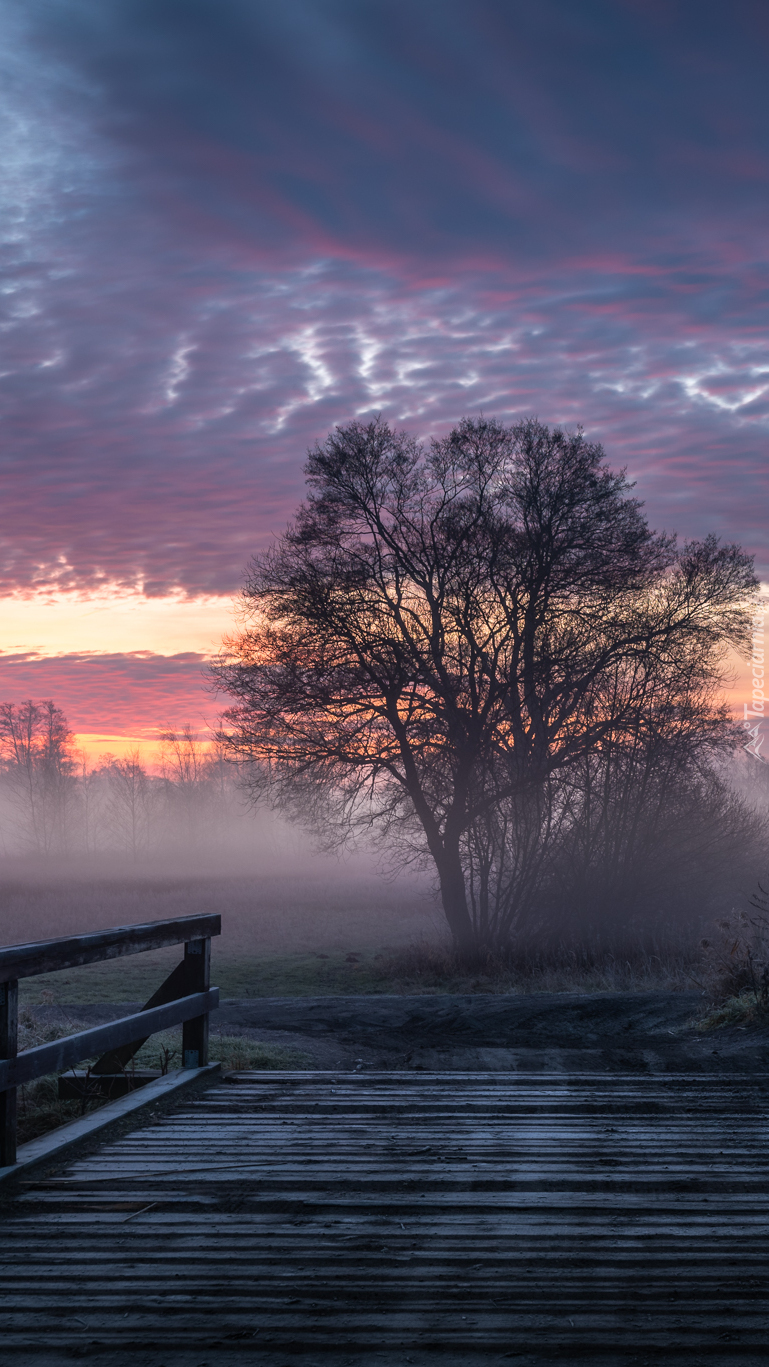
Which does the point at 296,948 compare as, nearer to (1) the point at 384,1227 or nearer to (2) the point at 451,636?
(2) the point at 451,636

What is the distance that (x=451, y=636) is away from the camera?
22.5 m

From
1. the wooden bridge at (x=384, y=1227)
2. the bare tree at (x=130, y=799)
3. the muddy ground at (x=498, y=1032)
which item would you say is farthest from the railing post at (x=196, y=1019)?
the bare tree at (x=130, y=799)

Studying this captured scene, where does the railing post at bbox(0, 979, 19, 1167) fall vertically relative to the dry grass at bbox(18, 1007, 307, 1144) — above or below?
above

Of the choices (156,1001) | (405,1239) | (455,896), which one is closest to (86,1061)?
(156,1001)

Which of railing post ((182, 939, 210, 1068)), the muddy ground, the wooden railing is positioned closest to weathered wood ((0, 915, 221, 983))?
the wooden railing

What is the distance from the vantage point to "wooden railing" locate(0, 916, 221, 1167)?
4.45 m

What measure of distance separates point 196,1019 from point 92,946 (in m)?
1.85

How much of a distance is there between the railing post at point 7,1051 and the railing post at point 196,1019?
2.12m

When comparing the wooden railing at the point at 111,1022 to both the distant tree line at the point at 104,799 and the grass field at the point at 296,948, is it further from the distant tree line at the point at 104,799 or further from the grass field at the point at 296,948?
the distant tree line at the point at 104,799

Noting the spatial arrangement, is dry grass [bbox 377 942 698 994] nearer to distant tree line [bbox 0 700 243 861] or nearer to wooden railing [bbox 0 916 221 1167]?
wooden railing [bbox 0 916 221 1167]

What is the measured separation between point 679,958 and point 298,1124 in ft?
50.1

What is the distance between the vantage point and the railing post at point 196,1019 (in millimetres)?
6625

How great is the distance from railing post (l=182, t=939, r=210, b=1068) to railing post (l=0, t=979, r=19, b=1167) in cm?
212

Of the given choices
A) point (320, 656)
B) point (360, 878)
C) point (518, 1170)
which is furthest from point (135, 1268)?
point (360, 878)
